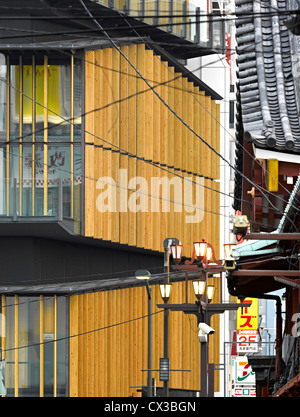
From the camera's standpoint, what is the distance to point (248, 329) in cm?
5450

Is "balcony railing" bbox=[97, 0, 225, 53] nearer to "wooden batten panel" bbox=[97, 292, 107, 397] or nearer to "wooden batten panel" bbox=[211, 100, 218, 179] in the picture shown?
"wooden batten panel" bbox=[211, 100, 218, 179]

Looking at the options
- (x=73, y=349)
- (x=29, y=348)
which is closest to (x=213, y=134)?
(x=73, y=349)

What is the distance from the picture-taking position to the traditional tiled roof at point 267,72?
16.2m

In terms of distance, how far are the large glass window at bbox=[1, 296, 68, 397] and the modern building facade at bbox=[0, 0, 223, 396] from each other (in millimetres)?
33

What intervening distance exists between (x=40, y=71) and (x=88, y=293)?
761 centimetres

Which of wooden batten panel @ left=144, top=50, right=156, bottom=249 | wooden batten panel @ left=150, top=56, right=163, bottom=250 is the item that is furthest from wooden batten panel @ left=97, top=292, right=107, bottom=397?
wooden batten panel @ left=150, top=56, right=163, bottom=250

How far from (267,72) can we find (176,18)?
2580 centimetres

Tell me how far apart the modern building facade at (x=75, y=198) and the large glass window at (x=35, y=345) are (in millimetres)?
33

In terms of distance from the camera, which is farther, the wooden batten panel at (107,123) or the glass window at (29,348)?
the wooden batten panel at (107,123)

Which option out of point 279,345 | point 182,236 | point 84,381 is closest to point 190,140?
point 182,236

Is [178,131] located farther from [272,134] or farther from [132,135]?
[272,134]

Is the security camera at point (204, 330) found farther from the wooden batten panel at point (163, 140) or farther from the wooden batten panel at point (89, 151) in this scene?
the wooden batten panel at point (163, 140)

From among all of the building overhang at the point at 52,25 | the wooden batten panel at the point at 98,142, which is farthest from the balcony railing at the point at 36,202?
the building overhang at the point at 52,25
